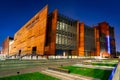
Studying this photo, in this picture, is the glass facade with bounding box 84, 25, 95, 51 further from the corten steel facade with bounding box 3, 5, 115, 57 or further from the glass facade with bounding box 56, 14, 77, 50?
the glass facade with bounding box 56, 14, 77, 50

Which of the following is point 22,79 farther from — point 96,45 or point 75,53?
point 96,45

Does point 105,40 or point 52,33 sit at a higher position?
point 52,33

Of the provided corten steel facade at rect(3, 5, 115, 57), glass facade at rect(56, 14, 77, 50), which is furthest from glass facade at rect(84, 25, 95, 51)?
glass facade at rect(56, 14, 77, 50)

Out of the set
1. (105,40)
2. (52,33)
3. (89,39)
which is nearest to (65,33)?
(52,33)

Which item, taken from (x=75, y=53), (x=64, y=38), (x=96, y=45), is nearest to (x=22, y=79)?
(x=64, y=38)

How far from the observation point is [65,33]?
47688mm

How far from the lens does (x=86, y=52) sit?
5706 centimetres

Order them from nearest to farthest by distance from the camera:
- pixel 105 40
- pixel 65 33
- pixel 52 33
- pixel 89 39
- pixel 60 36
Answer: pixel 52 33 < pixel 60 36 < pixel 65 33 < pixel 89 39 < pixel 105 40

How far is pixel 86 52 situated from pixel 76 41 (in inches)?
368

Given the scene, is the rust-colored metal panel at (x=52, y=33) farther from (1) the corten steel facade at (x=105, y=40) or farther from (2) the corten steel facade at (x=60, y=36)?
(1) the corten steel facade at (x=105, y=40)

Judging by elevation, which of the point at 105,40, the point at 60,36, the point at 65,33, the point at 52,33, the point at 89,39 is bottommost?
the point at 89,39

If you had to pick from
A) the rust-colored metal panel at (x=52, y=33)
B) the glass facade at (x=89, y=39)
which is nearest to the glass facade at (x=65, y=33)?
the rust-colored metal panel at (x=52, y=33)

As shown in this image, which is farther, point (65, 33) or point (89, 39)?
point (89, 39)

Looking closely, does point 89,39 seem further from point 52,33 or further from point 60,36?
point 52,33
